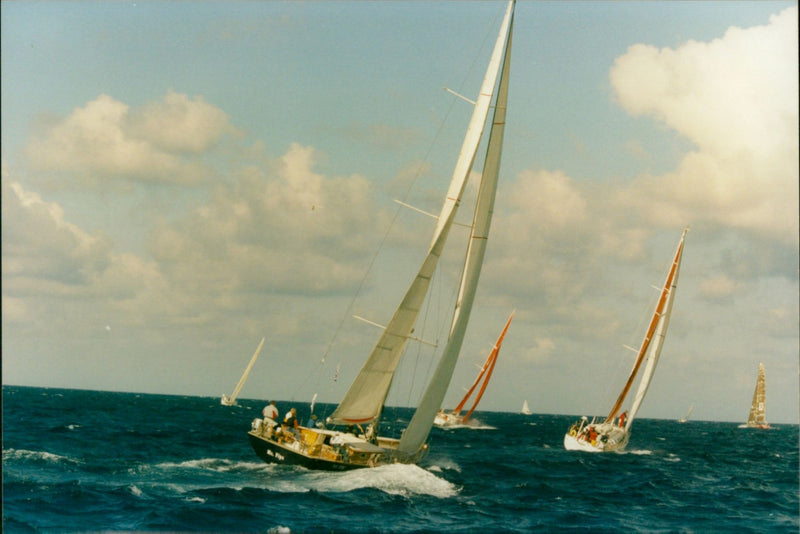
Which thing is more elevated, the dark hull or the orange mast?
the orange mast

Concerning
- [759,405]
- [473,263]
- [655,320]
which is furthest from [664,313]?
[759,405]

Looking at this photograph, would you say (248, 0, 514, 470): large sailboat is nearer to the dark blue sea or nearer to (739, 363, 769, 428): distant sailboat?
the dark blue sea

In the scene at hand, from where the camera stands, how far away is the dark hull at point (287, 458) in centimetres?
2556

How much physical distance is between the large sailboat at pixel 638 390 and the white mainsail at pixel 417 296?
26.8 metres

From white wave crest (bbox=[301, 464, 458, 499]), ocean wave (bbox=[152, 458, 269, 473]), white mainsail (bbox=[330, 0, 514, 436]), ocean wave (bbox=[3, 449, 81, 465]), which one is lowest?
ocean wave (bbox=[3, 449, 81, 465])

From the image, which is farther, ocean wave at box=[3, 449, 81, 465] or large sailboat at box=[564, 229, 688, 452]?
large sailboat at box=[564, 229, 688, 452]

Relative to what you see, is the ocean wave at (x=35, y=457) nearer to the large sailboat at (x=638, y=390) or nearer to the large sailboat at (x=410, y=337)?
the large sailboat at (x=410, y=337)

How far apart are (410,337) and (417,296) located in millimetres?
1639

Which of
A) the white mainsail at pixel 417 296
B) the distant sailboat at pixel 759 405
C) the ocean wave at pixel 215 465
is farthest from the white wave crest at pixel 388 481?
the distant sailboat at pixel 759 405

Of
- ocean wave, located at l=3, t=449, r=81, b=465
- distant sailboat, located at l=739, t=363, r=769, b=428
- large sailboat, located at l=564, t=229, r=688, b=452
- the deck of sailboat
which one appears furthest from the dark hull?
distant sailboat, located at l=739, t=363, r=769, b=428

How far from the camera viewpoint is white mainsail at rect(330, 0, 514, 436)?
26.6 m

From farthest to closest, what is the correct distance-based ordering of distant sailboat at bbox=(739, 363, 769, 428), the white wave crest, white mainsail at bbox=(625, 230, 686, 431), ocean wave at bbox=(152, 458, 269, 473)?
distant sailboat at bbox=(739, 363, 769, 428)
white mainsail at bbox=(625, 230, 686, 431)
ocean wave at bbox=(152, 458, 269, 473)
the white wave crest

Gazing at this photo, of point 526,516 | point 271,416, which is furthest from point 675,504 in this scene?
point 271,416

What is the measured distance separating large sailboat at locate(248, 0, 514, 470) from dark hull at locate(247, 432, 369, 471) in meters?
0.04
